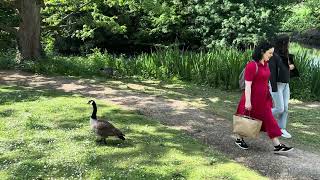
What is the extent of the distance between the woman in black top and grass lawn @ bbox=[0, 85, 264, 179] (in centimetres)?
192

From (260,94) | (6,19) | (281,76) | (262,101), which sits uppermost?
(6,19)

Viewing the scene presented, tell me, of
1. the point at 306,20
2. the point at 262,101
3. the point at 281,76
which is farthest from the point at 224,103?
the point at 306,20

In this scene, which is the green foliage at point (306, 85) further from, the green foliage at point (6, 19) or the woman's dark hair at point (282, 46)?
the green foliage at point (6, 19)

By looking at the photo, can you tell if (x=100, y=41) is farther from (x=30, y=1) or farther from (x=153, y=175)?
(x=153, y=175)

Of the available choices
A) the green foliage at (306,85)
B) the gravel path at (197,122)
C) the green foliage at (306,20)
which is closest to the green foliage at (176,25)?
the gravel path at (197,122)

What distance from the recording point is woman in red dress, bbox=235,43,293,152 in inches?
283

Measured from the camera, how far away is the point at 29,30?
51.8ft

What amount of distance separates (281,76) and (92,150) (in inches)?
153

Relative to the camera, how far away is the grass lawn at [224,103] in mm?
Result: 9117

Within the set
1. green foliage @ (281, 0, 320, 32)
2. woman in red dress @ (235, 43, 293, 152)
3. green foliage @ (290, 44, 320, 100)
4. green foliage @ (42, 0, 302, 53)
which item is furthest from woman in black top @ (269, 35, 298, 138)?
green foliage @ (281, 0, 320, 32)

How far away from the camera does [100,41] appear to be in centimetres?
2716

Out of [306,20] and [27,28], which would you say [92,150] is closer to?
[27,28]

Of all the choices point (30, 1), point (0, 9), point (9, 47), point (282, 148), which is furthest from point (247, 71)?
point (9, 47)

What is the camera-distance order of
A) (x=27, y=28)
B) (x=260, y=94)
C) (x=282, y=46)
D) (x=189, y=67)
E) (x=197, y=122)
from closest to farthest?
(x=260, y=94), (x=282, y=46), (x=197, y=122), (x=189, y=67), (x=27, y=28)
